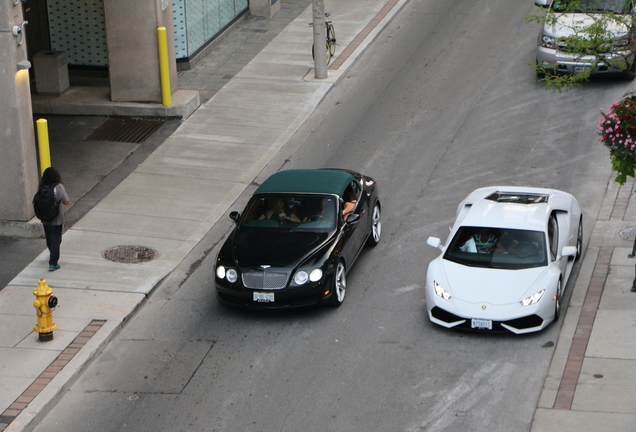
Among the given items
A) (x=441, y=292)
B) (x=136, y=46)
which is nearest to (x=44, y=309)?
(x=441, y=292)

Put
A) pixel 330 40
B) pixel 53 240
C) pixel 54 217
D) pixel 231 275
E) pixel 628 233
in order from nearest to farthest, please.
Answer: pixel 231 275 < pixel 54 217 < pixel 53 240 < pixel 628 233 < pixel 330 40

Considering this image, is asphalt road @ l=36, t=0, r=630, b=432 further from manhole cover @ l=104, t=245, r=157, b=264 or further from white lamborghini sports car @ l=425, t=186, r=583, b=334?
manhole cover @ l=104, t=245, r=157, b=264

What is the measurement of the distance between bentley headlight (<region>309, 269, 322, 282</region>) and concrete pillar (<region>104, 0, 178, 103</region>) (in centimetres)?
1008

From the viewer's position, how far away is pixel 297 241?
14.1 meters

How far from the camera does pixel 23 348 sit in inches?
513

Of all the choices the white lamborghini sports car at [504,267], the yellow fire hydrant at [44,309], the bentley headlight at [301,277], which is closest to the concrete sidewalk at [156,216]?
the yellow fire hydrant at [44,309]

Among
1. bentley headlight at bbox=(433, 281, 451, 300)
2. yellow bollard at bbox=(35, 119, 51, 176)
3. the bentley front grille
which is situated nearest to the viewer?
bentley headlight at bbox=(433, 281, 451, 300)

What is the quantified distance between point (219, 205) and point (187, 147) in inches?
121

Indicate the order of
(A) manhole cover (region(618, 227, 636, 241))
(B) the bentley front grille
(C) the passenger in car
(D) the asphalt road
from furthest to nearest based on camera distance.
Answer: (A) manhole cover (region(618, 227, 636, 241)), (C) the passenger in car, (B) the bentley front grille, (D) the asphalt road

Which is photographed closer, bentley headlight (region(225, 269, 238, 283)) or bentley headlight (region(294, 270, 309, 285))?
bentley headlight (region(294, 270, 309, 285))

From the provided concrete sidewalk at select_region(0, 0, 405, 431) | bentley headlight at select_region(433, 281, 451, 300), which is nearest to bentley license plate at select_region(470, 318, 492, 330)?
bentley headlight at select_region(433, 281, 451, 300)

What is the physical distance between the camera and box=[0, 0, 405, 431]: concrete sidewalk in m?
12.8

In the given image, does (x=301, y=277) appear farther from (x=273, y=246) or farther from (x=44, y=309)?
(x=44, y=309)

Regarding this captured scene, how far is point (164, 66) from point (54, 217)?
7.65 meters
